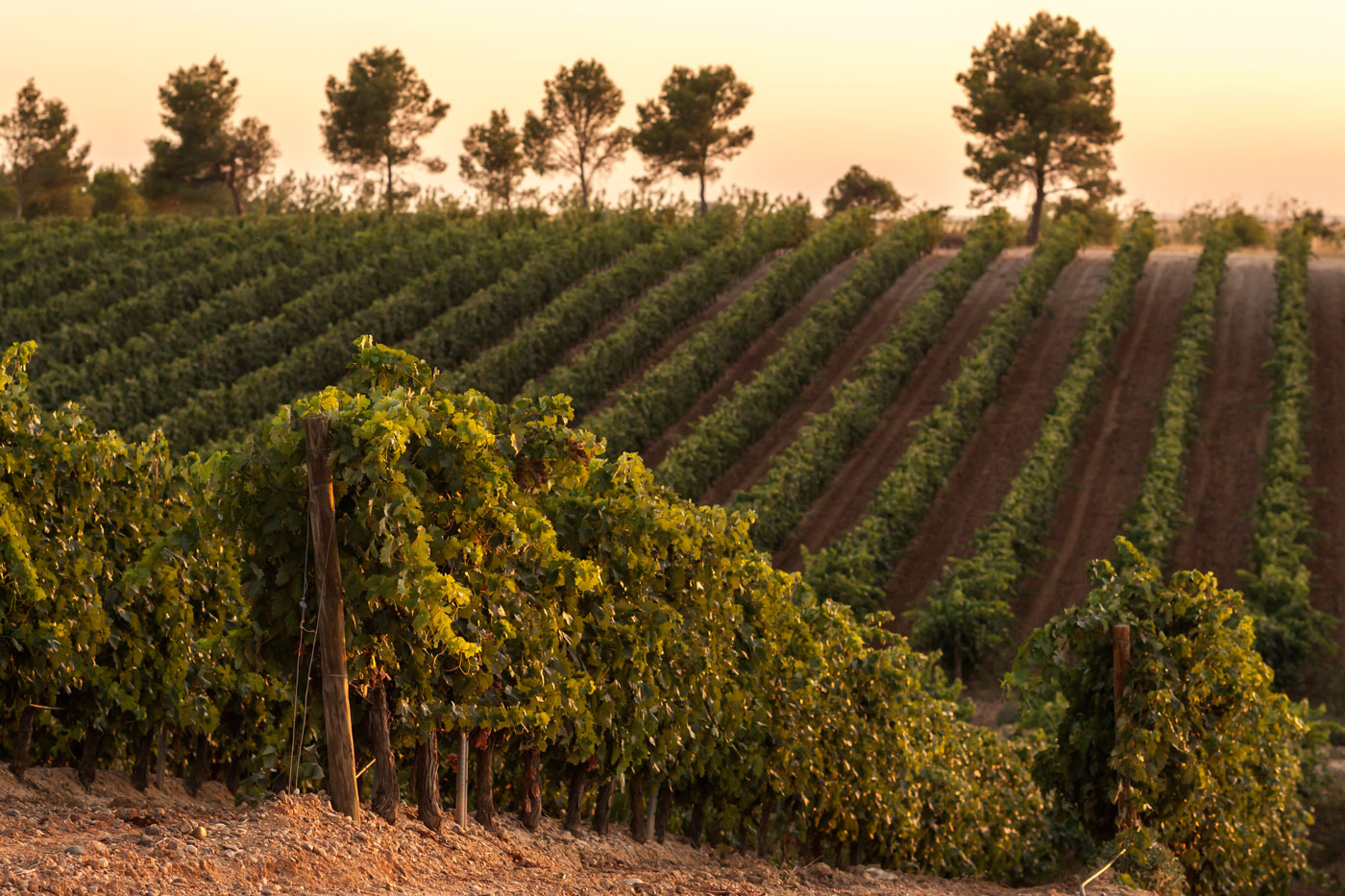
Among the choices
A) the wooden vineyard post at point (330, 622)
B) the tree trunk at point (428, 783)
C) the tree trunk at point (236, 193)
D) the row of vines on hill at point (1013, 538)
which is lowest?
the row of vines on hill at point (1013, 538)

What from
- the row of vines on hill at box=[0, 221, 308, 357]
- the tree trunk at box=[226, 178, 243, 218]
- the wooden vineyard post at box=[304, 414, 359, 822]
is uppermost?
the tree trunk at box=[226, 178, 243, 218]

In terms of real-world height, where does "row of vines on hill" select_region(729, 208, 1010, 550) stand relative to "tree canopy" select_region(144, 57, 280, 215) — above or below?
below

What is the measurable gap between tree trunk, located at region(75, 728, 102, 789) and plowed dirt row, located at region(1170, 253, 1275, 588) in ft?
62.8

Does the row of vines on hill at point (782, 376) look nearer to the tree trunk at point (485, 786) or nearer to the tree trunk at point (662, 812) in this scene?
the tree trunk at point (662, 812)

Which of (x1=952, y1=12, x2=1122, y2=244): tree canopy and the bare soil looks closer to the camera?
the bare soil

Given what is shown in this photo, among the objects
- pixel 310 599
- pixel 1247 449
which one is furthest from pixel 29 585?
pixel 1247 449

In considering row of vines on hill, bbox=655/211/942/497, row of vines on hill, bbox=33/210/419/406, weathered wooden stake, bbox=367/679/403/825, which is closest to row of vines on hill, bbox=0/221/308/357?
row of vines on hill, bbox=33/210/419/406

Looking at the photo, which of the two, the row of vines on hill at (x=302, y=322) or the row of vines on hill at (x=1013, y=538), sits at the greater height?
the row of vines on hill at (x=302, y=322)

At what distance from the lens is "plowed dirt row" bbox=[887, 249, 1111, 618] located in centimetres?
2630

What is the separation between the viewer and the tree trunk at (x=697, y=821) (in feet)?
29.9

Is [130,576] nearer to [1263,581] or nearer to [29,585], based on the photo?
[29,585]

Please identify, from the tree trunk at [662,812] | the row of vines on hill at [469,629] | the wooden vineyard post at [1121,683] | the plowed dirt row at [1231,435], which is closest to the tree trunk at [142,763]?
the row of vines on hill at [469,629]

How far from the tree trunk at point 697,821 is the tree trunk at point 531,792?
5.43ft

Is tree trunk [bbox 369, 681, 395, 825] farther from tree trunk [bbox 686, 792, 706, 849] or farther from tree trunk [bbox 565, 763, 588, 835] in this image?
tree trunk [bbox 686, 792, 706, 849]
